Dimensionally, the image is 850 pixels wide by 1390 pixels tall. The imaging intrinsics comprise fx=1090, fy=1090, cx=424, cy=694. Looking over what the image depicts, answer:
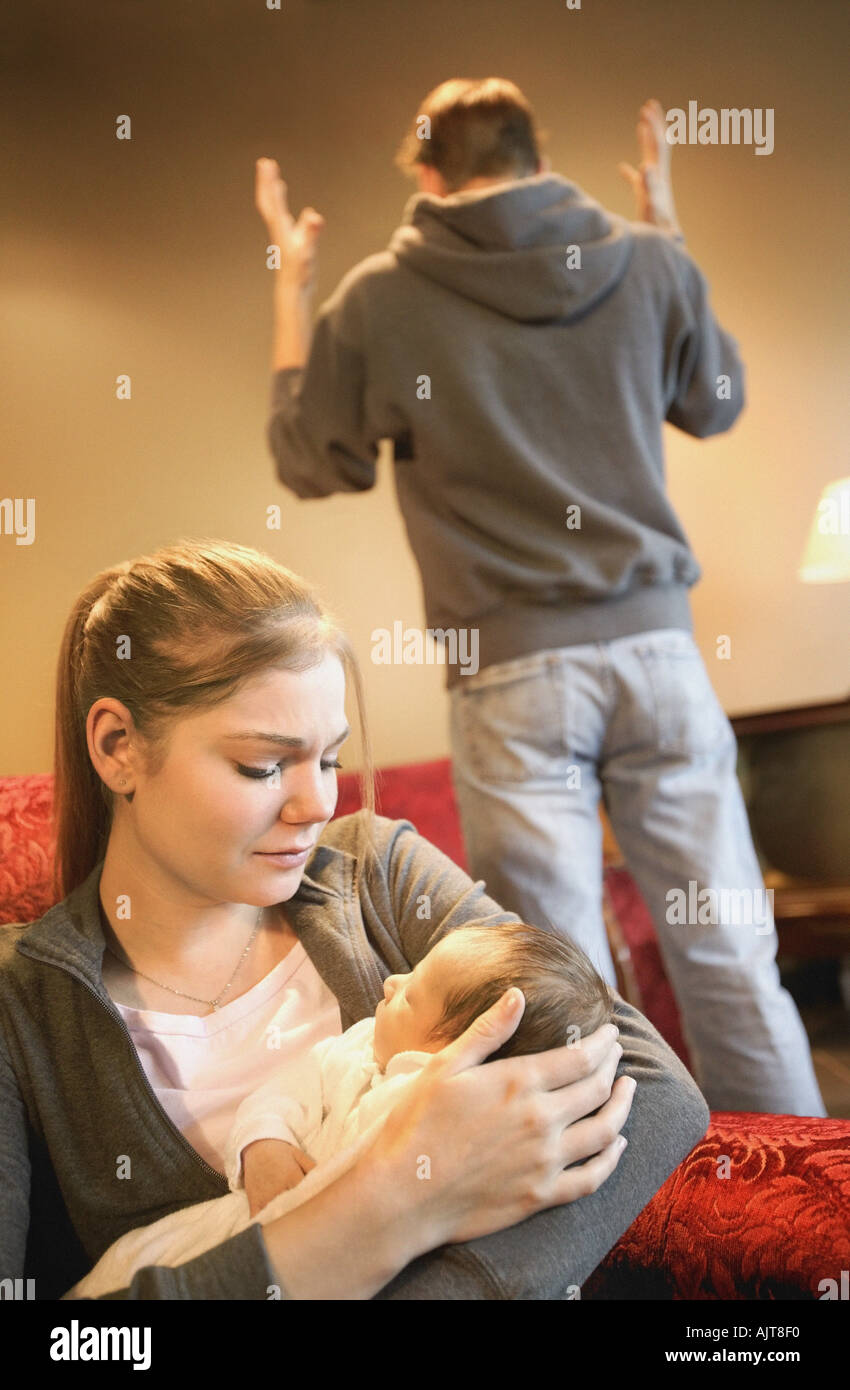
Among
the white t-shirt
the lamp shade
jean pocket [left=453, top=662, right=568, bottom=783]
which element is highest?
the lamp shade

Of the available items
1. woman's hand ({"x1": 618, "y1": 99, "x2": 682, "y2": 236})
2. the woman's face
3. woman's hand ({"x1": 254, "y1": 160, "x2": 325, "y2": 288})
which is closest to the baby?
the woman's face

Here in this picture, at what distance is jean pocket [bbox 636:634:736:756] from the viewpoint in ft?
4.78

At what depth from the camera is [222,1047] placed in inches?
39.1

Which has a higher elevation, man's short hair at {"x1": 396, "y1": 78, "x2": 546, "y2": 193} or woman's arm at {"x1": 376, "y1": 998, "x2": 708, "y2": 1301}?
man's short hair at {"x1": 396, "y1": 78, "x2": 546, "y2": 193}

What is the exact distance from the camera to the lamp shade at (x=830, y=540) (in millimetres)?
2041

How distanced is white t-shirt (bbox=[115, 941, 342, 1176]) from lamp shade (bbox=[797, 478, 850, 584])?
1452 millimetres

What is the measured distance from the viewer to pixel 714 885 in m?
1.46

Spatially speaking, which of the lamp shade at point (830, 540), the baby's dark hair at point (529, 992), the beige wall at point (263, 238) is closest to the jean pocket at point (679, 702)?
the beige wall at point (263, 238)

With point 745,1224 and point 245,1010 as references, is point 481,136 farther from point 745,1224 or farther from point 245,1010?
point 745,1224

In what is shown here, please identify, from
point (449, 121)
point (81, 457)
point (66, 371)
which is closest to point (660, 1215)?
point (81, 457)

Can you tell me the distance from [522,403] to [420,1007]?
3.05 ft

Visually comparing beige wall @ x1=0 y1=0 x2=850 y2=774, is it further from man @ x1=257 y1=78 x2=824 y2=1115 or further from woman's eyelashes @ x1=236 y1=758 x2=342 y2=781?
woman's eyelashes @ x1=236 y1=758 x2=342 y2=781

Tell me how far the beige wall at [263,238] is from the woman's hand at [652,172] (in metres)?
0.02

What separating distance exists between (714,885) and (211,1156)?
0.79 m
